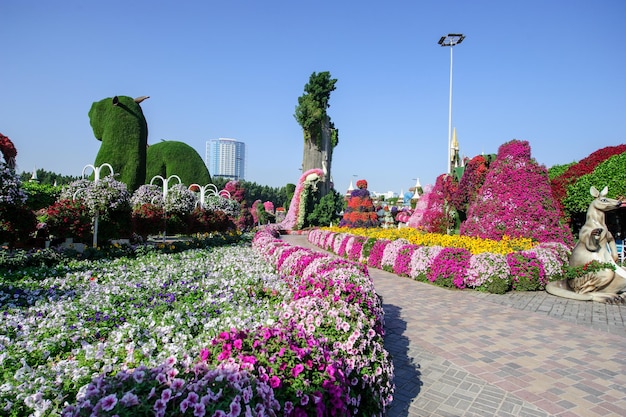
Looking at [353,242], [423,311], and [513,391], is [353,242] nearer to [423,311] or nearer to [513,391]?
[423,311]

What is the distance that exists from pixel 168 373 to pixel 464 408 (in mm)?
2648

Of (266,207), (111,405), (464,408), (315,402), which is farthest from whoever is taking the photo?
(266,207)

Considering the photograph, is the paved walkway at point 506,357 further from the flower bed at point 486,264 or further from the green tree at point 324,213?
the green tree at point 324,213

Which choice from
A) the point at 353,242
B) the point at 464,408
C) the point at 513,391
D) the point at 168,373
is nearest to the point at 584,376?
the point at 513,391

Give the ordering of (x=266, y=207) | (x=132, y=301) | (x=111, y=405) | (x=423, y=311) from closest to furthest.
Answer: (x=111, y=405) → (x=132, y=301) → (x=423, y=311) → (x=266, y=207)

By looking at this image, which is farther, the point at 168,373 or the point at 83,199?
the point at 83,199

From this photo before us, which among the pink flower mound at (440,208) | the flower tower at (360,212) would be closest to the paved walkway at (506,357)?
the pink flower mound at (440,208)

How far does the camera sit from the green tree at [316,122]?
32.3 m

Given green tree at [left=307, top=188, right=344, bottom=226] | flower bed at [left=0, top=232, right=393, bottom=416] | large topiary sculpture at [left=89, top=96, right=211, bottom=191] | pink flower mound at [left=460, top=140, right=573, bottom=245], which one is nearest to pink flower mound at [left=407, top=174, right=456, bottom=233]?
pink flower mound at [left=460, top=140, right=573, bottom=245]

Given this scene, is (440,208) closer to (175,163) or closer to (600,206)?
(600,206)

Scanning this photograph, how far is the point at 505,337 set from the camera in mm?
5242

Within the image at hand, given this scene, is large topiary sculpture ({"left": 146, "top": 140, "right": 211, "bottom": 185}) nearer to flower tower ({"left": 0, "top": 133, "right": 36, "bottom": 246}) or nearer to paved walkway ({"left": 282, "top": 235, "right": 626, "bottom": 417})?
flower tower ({"left": 0, "top": 133, "right": 36, "bottom": 246})

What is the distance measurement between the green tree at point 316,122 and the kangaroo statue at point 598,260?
976 inches

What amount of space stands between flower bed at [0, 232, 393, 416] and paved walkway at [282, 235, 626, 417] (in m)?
0.67
